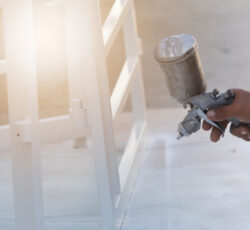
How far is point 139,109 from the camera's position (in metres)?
2.40

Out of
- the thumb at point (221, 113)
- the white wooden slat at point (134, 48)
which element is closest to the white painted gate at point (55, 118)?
the thumb at point (221, 113)

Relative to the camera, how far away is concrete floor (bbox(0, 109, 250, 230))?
121cm

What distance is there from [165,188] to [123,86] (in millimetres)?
516

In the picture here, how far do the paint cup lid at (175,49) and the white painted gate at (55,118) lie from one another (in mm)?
198

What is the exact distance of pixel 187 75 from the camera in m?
1.08

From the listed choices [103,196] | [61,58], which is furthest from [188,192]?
[61,58]

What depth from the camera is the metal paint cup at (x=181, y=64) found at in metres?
1.04

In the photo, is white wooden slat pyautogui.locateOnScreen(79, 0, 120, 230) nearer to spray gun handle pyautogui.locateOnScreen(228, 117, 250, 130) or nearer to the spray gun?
the spray gun

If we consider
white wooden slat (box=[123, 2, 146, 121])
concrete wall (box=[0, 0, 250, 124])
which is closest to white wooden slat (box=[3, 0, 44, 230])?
white wooden slat (box=[123, 2, 146, 121])

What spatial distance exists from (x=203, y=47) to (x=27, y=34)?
11.1ft

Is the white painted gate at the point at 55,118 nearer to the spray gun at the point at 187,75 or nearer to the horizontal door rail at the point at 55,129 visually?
the horizontal door rail at the point at 55,129

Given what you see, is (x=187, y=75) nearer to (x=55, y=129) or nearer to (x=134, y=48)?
(x=55, y=129)

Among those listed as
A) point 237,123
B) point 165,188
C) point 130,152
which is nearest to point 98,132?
point 237,123

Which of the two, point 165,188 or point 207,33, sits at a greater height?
point 165,188
